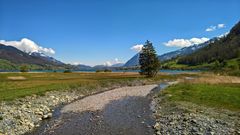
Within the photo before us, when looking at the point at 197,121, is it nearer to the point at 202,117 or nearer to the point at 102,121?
the point at 202,117

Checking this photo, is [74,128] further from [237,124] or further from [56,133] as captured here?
[237,124]

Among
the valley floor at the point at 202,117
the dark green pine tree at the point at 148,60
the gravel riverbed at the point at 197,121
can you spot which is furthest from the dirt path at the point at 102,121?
the dark green pine tree at the point at 148,60

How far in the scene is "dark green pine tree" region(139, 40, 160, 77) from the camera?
91.1m

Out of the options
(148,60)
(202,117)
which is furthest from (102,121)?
(148,60)

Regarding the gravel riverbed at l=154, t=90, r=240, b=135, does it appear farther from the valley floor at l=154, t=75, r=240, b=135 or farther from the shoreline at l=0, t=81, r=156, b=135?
the shoreline at l=0, t=81, r=156, b=135

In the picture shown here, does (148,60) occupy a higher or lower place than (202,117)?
higher

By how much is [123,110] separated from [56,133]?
526 inches

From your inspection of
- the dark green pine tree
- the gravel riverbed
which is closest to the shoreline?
the gravel riverbed

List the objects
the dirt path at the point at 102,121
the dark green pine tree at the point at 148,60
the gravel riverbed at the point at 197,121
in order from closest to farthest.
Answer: the gravel riverbed at the point at 197,121 < the dirt path at the point at 102,121 < the dark green pine tree at the point at 148,60

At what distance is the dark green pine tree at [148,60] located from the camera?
299 ft

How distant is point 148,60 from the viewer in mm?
91438

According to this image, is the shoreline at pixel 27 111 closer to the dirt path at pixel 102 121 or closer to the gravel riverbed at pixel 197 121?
the dirt path at pixel 102 121

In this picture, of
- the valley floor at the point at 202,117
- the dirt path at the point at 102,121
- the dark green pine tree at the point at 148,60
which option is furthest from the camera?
the dark green pine tree at the point at 148,60

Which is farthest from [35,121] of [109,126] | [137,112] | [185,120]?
[185,120]
